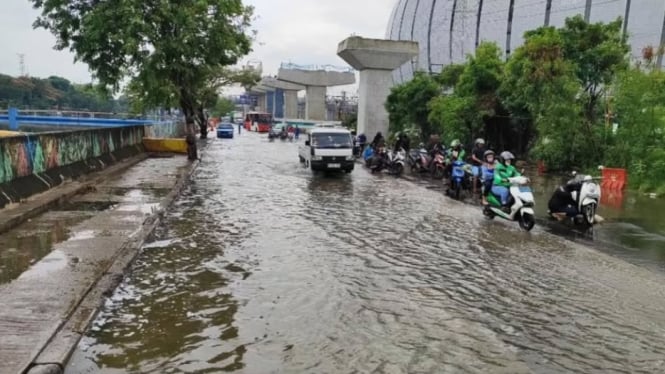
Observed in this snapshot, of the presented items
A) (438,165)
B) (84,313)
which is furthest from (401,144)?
(84,313)

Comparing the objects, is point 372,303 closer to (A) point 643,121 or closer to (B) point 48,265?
(B) point 48,265

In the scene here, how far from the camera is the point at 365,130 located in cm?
3569

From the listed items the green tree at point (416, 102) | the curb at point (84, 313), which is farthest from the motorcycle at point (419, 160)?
the curb at point (84, 313)

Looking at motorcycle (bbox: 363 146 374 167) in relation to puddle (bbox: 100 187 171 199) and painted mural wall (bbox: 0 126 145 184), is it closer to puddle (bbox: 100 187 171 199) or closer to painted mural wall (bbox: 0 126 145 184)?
painted mural wall (bbox: 0 126 145 184)

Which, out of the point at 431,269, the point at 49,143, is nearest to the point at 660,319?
the point at 431,269

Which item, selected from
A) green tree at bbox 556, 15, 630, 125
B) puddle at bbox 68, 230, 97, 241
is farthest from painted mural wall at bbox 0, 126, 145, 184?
green tree at bbox 556, 15, 630, 125

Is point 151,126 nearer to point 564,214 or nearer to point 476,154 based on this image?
point 476,154

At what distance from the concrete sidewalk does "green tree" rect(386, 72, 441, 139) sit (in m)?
19.6

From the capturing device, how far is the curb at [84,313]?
451 centimetres

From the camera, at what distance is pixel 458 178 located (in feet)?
51.6

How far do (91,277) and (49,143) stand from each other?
869cm

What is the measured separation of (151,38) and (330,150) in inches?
322

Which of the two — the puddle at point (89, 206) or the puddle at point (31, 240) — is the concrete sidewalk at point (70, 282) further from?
the puddle at point (31, 240)

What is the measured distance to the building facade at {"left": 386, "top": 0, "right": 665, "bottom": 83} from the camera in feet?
125
